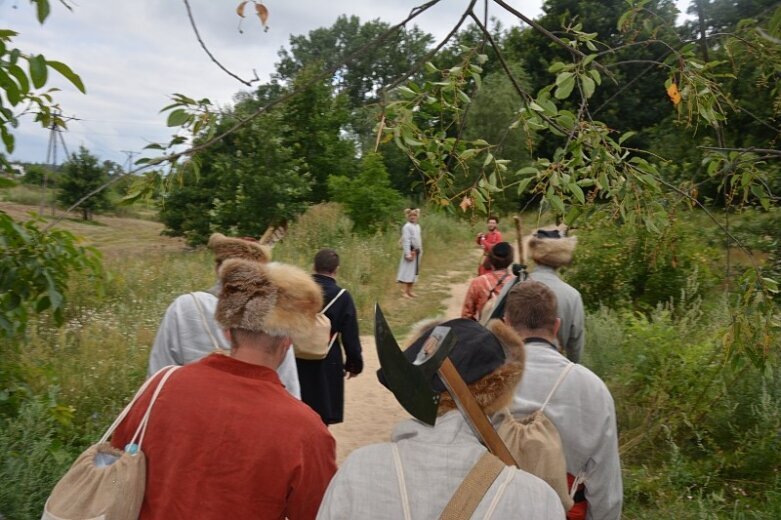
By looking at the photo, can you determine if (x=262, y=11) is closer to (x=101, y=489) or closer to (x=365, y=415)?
(x=101, y=489)

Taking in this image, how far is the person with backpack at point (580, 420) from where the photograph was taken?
2525mm

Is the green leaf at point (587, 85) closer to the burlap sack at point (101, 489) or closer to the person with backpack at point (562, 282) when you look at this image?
the burlap sack at point (101, 489)

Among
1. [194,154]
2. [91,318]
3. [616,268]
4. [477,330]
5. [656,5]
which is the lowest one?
[91,318]

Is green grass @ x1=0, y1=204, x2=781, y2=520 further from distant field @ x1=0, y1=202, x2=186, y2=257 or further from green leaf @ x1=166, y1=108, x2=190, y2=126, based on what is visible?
distant field @ x1=0, y1=202, x2=186, y2=257

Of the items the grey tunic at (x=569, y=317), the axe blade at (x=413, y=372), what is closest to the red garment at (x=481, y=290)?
the grey tunic at (x=569, y=317)

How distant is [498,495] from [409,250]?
37.7 feet

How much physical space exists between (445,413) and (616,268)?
8221mm

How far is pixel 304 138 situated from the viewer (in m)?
22.5

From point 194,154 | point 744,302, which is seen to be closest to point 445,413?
point 194,154

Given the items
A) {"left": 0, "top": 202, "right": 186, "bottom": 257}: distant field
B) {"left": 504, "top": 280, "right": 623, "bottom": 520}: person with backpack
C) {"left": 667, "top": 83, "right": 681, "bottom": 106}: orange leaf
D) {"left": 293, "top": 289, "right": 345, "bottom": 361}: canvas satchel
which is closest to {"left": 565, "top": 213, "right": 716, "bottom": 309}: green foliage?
{"left": 293, "top": 289, "right": 345, "bottom": 361}: canvas satchel

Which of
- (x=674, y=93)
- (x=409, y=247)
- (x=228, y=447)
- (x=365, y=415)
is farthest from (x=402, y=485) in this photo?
(x=409, y=247)

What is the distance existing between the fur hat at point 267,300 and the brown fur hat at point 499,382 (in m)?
0.49

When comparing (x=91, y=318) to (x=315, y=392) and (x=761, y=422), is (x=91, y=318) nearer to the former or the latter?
(x=315, y=392)

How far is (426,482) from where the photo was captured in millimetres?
1506
